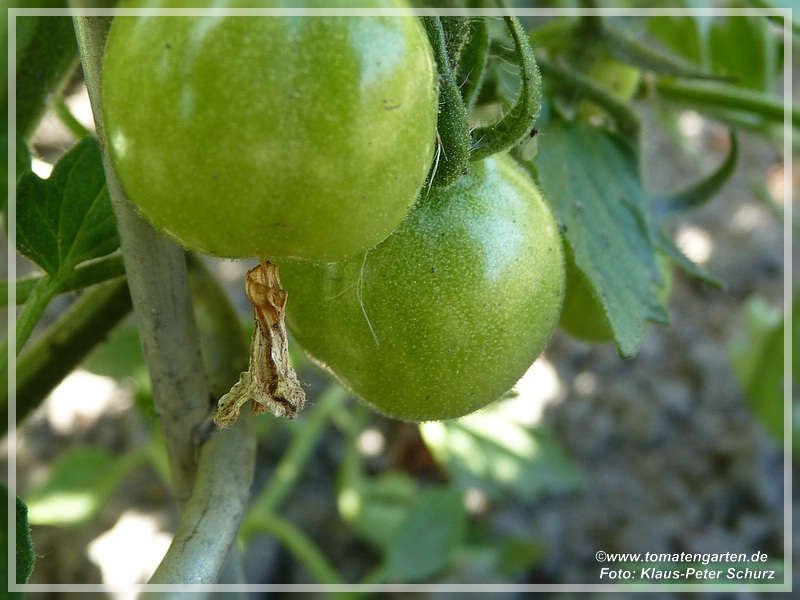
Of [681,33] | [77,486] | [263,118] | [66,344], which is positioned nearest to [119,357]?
[77,486]

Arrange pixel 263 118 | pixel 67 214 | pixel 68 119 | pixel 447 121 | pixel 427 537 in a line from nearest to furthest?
pixel 263 118 < pixel 447 121 < pixel 67 214 < pixel 68 119 < pixel 427 537

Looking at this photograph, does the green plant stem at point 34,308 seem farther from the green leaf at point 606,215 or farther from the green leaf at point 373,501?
the green leaf at point 373,501

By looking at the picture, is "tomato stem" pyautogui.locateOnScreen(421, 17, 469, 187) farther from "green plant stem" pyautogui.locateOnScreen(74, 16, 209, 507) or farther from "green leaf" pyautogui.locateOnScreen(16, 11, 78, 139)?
"green leaf" pyautogui.locateOnScreen(16, 11, 78, 139)

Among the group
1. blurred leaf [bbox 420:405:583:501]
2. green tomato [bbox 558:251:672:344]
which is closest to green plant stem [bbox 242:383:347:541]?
blurred leaf [bbox 420:405:583:501]

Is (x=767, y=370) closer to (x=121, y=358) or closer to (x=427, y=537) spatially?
(x=427, y=537)

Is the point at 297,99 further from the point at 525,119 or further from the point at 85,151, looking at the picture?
the point at 85,151
